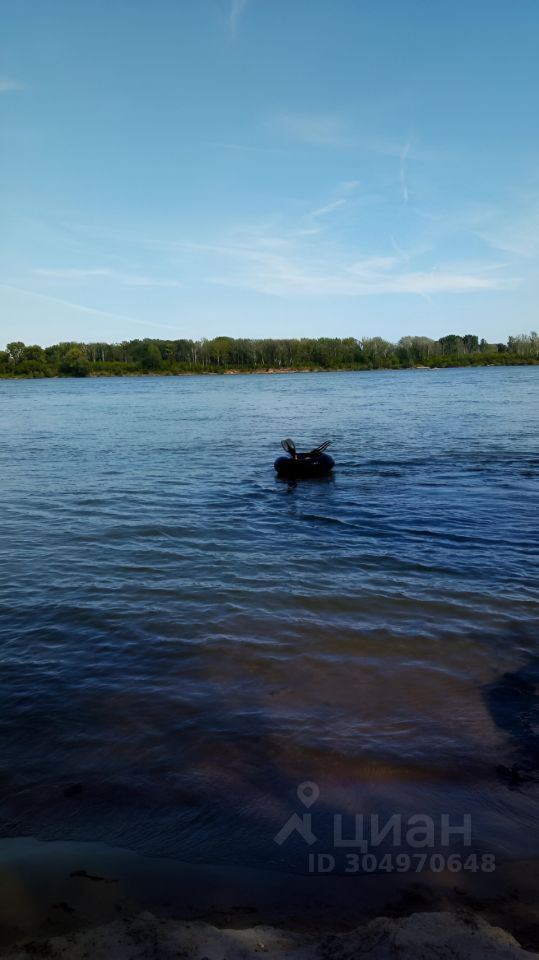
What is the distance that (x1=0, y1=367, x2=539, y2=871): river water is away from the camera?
462 centimetres

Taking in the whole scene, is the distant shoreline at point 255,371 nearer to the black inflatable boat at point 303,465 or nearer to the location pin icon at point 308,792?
the black inflatable boat at point 303,465

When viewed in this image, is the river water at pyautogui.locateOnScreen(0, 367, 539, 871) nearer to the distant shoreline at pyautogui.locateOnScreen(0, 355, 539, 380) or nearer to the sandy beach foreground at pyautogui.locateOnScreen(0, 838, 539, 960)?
the sandy beach foreground at pyautogui.locateOnScreen(0, 838, 539, 960)

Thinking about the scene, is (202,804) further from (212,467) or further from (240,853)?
(212,467)

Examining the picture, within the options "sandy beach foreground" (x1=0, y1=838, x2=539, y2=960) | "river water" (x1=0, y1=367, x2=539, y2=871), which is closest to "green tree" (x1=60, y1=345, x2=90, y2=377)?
"river water" (x1=0, y1=367, x2=539, y2=871)

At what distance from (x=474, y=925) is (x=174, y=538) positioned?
987cm

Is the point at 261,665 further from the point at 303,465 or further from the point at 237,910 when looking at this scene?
the point at 303,465

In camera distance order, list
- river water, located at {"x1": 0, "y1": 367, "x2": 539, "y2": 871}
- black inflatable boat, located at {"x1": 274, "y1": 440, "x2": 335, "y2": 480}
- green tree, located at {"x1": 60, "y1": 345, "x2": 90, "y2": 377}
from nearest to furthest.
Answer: river water, located at {"x1": 0, "y1": 367, "x2": 539, "y2": 871}, black inflatable boat, located at {"x1": 274, "y1": 440, "x2": 335, "y2": 480}, green tree, located at {"x1": 60, "y1": 345, "x2": 90, "y2": 377}

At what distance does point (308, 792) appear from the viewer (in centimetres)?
477

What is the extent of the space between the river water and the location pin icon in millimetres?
93

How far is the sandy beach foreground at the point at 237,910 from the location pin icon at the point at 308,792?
808 mm

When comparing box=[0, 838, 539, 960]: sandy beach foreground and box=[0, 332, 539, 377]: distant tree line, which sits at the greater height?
box=[0, 332, 539, 377]: distant tree line

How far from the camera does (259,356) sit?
189125mm

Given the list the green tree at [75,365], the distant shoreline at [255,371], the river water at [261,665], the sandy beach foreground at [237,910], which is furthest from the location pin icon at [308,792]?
the green tree at [75,365]

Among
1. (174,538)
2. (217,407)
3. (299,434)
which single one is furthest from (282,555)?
(217,407)
